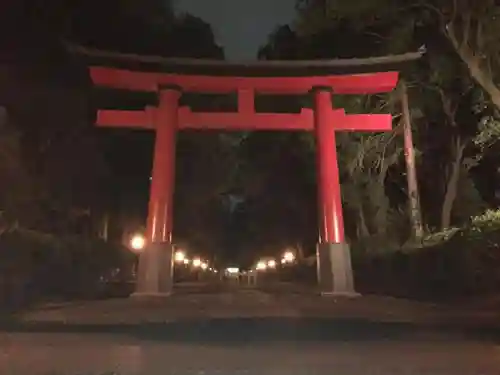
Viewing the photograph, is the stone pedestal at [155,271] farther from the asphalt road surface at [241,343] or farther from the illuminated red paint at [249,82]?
the illuminated red paint at [249,82]

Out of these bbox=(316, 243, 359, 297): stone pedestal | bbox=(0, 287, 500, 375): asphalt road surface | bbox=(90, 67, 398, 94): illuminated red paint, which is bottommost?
bbox=(0, 287, 500, 375): asphalt road surface

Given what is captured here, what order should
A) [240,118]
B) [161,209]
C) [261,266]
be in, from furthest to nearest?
[261,266] → [240,118] → [161,209]

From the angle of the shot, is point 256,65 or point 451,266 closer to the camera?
point 451,266

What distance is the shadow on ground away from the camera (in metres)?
9.45

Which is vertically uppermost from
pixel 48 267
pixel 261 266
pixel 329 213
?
pixel 261 266

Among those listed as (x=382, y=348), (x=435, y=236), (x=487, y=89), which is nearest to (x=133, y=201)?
(x=435, y=236)

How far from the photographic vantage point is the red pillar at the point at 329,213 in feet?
61.4

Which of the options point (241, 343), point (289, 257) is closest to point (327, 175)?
point (241, 343)

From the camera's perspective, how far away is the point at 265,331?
10.4 m

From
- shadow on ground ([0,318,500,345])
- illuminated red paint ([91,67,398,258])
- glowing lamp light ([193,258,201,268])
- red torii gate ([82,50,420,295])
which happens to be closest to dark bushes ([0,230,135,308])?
red torii gate ([82,50,420,295])

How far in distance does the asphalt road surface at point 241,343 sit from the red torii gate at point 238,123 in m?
4.40

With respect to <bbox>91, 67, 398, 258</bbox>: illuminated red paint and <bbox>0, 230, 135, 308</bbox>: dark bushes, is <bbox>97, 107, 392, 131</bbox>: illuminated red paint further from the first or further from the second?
<bbox>0, 230, 135, 308</bbox>: dark bushes

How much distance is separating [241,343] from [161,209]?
10.5m

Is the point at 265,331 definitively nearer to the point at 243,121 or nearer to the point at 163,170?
the point at 163,170
